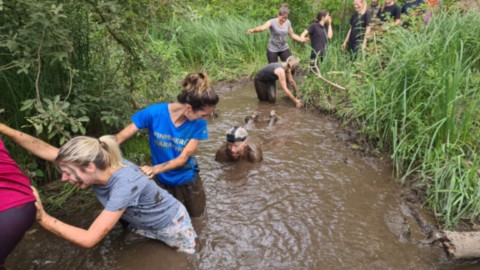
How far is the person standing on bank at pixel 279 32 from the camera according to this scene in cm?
797

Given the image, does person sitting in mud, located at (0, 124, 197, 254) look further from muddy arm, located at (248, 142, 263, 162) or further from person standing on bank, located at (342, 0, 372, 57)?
person standing on bank, located at (342, 0, 372, 57)

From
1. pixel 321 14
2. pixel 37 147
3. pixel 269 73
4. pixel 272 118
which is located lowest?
pixel 272 118

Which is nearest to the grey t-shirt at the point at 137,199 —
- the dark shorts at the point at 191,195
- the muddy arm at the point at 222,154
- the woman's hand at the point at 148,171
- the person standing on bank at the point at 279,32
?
the woman's hand at the point at 148,171

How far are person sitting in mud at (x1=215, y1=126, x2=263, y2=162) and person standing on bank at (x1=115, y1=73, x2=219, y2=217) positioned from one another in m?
1.34

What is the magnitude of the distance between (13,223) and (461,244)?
321cm

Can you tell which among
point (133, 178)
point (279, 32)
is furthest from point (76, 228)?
point (279, 32)

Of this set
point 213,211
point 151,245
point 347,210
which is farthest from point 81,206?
point 347,210

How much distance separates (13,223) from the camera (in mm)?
2006

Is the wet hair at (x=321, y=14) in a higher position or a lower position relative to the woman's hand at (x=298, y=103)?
higher

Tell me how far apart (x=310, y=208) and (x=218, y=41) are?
6.87 meters

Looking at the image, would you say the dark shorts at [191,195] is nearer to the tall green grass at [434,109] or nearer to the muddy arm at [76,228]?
the muddy arm at [76,228]

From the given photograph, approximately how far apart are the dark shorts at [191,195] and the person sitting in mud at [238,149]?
3.86ft

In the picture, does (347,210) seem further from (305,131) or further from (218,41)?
(218,41)

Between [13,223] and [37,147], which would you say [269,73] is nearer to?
[37,147]
